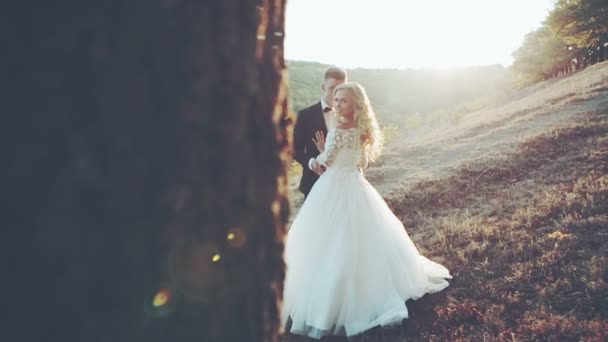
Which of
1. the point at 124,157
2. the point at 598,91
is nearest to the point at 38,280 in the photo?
the point at 124,157

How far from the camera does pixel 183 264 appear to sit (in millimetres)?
1440

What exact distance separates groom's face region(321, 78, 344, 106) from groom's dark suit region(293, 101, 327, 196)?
304 mm

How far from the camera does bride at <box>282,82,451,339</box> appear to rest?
545 centimetres

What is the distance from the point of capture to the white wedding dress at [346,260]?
17.8ft

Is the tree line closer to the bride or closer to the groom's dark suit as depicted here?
the groom's dark suit


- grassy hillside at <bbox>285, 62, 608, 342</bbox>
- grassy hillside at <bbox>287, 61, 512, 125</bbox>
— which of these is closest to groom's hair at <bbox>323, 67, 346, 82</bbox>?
grassy hillside at <bbox>285, 62, 608, 342</bbox>

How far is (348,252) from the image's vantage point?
5.60m

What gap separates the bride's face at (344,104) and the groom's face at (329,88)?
813 millimetres

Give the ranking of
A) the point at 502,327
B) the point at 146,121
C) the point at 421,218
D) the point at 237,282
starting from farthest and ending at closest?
the point at 421,218 → the point at 502,327 → the point at 237,282 → the point at 146,121

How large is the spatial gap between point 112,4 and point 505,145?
1684 cm

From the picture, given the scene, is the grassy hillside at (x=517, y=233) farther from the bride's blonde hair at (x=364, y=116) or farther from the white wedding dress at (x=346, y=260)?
the bride's blonde hair at (x=364, y=116)

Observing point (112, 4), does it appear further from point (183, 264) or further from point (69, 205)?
point (183, 264)

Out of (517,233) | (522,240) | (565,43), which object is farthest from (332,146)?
(565,43)

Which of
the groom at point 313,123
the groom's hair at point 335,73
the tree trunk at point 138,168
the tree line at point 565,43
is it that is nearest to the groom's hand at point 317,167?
the groom at point 313,123
